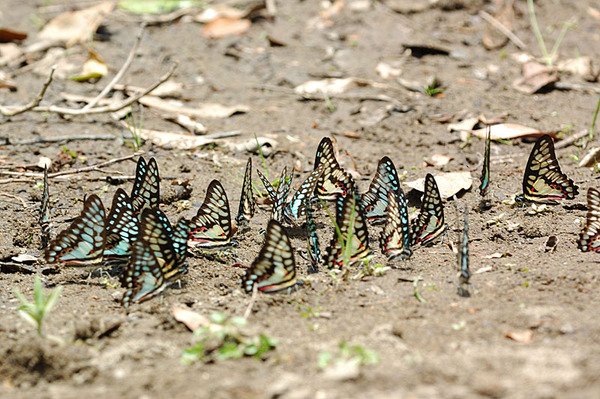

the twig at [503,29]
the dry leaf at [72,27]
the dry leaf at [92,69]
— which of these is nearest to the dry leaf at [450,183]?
the twig at [503,29]

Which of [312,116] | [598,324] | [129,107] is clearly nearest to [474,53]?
[312,116]

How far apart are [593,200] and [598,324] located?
1.23 metres

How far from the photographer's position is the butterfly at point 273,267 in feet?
14.6

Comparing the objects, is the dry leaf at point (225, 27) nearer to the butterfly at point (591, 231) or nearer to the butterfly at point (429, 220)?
the butterfly at point (429, 220)

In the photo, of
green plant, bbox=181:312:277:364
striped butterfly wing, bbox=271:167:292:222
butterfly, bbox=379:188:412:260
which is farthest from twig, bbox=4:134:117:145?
green plant, bbox=181:312:277:364

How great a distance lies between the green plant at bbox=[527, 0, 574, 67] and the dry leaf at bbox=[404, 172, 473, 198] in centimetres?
282

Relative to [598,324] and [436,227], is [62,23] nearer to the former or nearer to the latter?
[436,227]

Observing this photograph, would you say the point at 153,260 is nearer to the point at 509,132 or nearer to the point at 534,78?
the point at 509,132

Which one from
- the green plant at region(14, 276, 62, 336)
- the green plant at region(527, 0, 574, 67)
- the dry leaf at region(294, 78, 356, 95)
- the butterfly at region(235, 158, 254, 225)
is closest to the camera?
the green plant at region(14, 276, 62, 336)

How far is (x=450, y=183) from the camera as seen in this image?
6.14 meters

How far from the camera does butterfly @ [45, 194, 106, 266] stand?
4.95 m

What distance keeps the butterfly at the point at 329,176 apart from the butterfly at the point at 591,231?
176 cm

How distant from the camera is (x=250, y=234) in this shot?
557cm

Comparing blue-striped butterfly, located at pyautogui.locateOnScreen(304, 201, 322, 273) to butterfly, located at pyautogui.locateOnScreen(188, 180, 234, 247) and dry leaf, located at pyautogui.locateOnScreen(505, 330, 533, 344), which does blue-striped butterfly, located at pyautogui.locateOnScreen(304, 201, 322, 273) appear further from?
dry leaf, located at pyautogui.locateOnScreen(505, 330, 533, 344)
